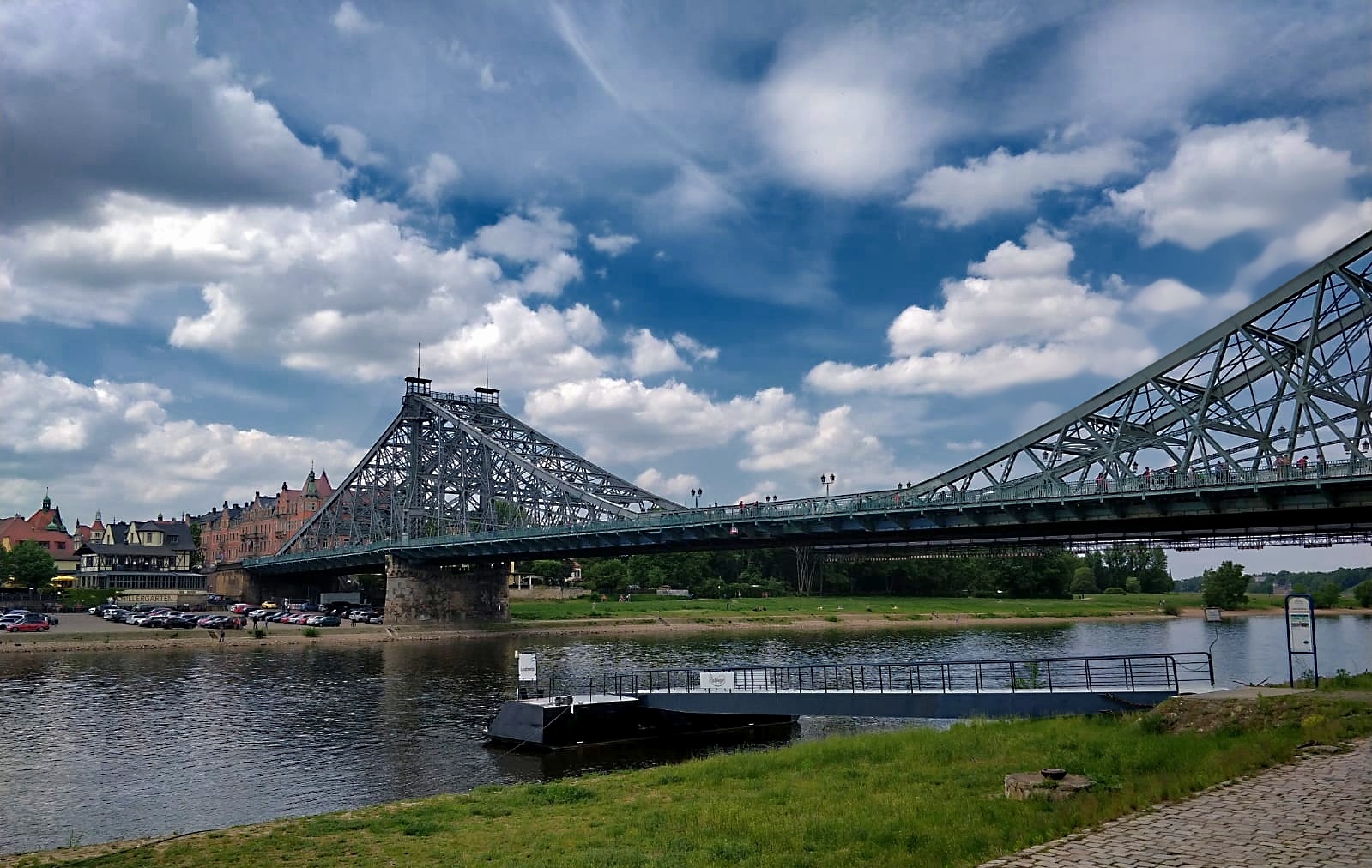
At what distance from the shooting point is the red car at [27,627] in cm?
7456

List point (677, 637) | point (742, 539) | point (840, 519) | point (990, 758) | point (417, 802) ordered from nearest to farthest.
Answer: point (990, 758) < point (417, 802) < point (840, 519) < point (742, 539) < point (677, 637)

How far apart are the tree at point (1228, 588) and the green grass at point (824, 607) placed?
6.95m

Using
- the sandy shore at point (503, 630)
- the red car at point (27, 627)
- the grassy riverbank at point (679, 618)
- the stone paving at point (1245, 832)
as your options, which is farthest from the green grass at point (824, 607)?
the stone paving at point (1245, 832)

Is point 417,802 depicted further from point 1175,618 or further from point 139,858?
point 1175,618

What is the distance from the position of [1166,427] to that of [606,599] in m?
84.7

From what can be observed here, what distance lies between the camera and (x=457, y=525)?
128500mm

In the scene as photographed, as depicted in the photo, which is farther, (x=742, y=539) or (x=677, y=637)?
(x=677, y=637)

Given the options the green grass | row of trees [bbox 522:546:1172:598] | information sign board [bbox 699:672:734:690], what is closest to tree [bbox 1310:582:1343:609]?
the green grass

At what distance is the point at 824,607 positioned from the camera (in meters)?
120

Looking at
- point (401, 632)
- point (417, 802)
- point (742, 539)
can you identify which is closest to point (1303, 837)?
point (417, 802)

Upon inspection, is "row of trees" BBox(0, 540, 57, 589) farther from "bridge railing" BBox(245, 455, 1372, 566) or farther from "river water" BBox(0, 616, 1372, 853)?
"bridge railing" BBox(245, 455, 1372, 566)

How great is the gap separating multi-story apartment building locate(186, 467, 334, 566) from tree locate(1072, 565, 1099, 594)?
404 feet

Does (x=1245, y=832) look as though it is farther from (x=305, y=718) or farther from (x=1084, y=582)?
(x=1084, y=582)

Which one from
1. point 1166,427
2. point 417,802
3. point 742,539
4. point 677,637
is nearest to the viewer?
point 417,802
